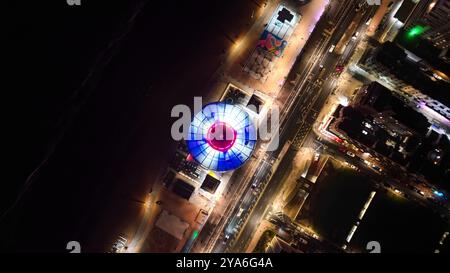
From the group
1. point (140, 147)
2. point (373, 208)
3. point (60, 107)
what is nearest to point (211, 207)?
point (140, 147)

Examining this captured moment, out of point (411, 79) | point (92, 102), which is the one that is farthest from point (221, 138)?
point (411, 79)

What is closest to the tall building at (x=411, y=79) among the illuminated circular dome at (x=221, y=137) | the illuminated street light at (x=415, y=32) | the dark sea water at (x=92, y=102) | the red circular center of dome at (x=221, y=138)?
the illuminated street light at (x=415, y=32)

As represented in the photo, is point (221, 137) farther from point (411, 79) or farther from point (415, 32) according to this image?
point (415, 32)

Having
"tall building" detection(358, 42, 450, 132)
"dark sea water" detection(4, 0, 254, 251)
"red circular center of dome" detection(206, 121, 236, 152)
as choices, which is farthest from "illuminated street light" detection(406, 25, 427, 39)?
"red circular center of dome" detection(206, 121, 236, 152)

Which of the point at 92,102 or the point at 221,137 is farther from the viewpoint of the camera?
the point at 92,102

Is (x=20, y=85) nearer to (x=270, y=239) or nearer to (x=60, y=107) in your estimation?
(x=60, y=107)

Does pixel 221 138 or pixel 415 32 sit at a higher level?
pixel 415 32

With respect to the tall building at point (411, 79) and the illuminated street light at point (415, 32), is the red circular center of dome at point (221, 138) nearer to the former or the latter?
the tall building at point (411, 79)

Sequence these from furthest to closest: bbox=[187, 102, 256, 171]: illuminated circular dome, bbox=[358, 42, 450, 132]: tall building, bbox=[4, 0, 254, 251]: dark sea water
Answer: bbox=[4, 0, 254, 251]: dark sea water
bbox=[187, 102, 256, 171]: illuminated circular dome
bbox=[358, 42, 450, 132]: tall building

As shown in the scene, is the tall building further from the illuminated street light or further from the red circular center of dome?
A: the red circular center of dome
